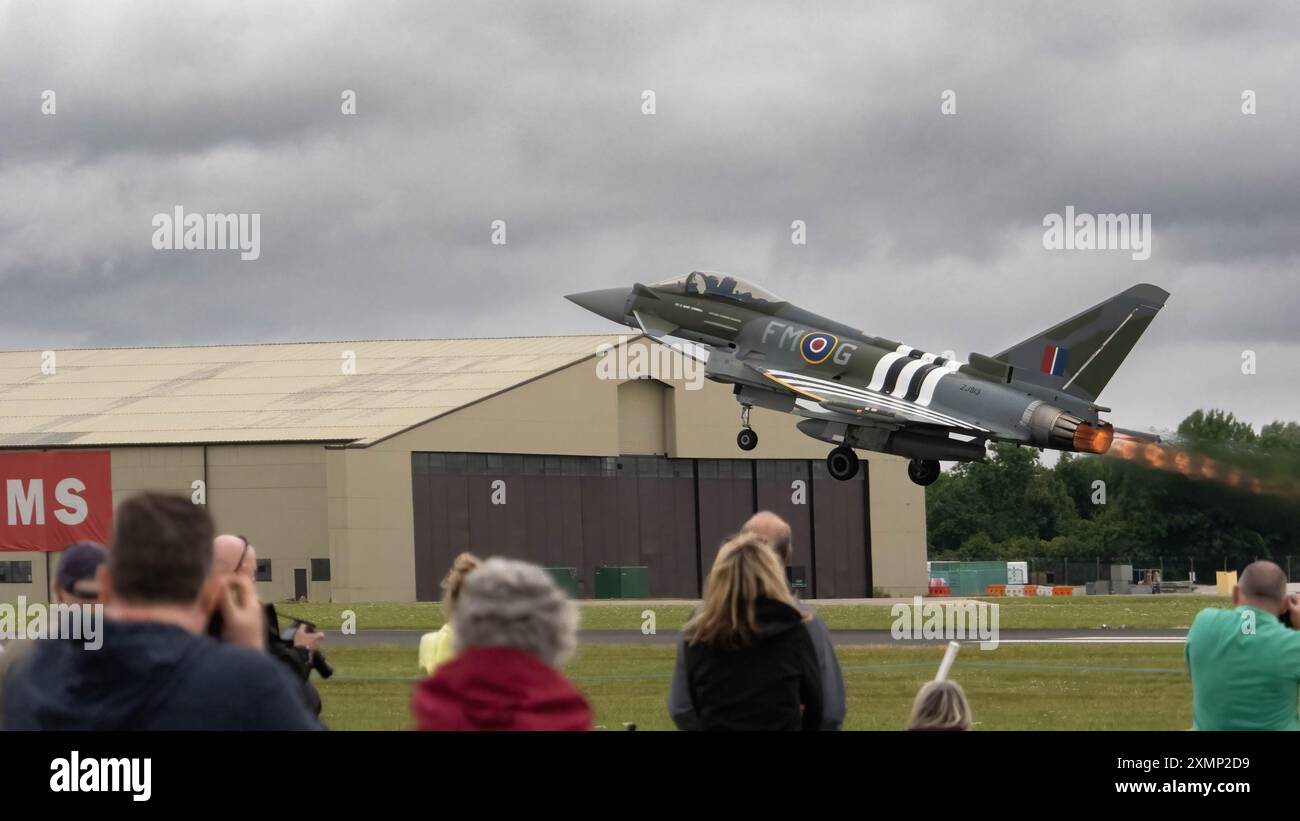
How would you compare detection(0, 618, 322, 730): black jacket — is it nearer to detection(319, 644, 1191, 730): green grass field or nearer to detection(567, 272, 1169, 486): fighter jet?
detection(319, 644, 1191, 730): green grass field

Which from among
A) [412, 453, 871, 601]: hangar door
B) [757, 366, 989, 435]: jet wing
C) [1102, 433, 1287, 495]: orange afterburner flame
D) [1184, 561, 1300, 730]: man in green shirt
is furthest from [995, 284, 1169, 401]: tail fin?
[412, 453, 871, 601]: hangar door

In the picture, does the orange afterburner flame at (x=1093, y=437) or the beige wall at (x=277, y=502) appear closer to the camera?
the orange afterburner flame at (x=1093, y=437)

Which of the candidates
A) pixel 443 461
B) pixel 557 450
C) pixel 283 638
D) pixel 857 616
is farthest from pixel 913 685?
pixel 557 450

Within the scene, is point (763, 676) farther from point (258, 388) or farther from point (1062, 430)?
point (258, 388)

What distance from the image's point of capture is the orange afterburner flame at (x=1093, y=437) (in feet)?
116

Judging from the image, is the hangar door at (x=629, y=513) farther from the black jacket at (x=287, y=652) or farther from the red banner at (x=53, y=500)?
the black jacket at (x=287, y=652)

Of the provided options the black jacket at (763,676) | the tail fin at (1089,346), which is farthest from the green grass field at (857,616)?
the black jacket at (763,676)

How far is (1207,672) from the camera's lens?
9.33 m

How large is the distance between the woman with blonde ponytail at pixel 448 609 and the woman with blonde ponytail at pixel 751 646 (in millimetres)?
2017

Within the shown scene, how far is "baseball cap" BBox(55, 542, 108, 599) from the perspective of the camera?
721 cm

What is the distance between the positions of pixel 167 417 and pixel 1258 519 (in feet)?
139

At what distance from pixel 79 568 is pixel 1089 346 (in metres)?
30.6
